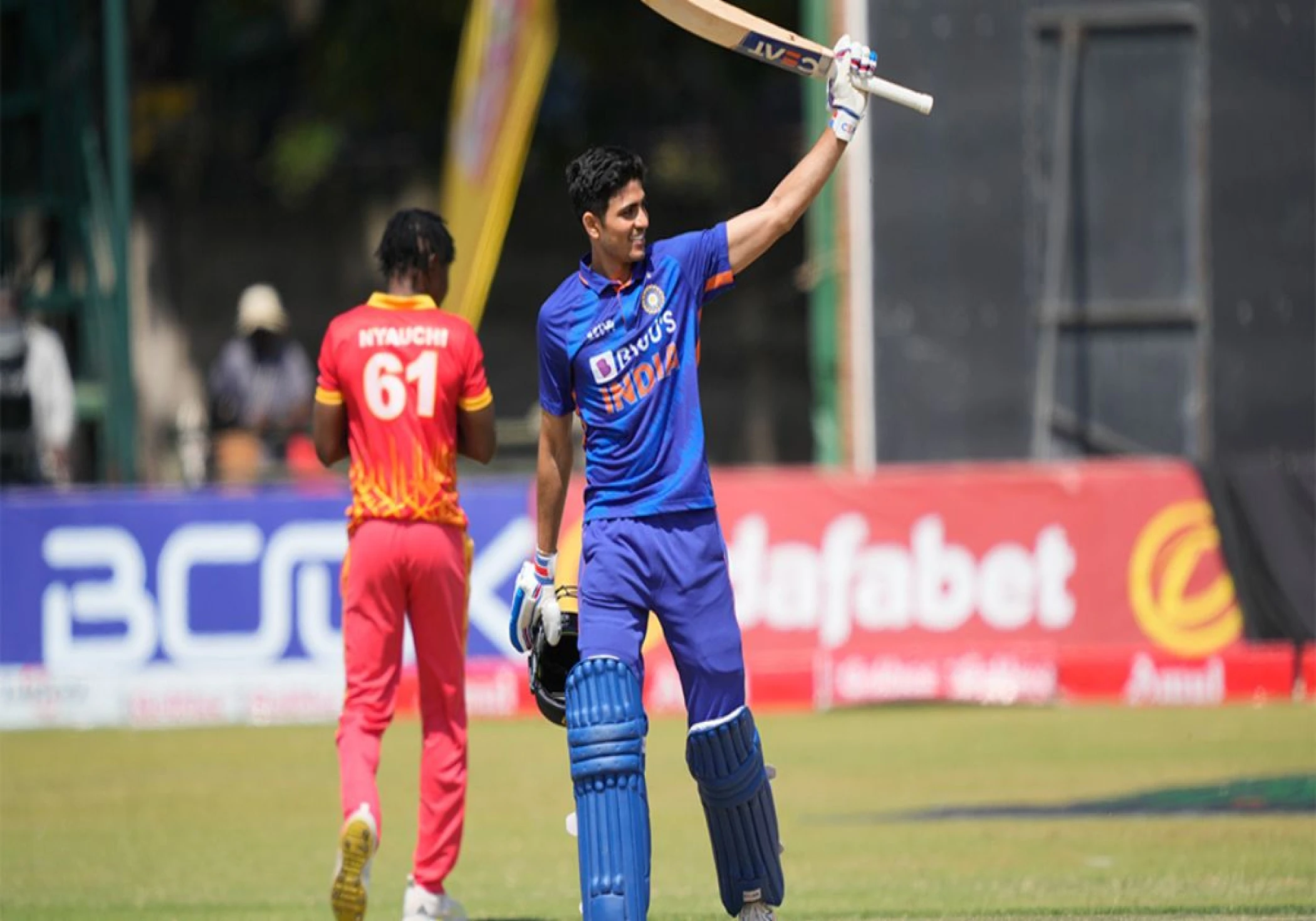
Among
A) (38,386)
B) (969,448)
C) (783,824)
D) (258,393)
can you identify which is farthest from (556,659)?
(38,386)

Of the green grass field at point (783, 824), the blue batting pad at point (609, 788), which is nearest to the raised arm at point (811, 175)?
the blue batting pad at point (609, 788)

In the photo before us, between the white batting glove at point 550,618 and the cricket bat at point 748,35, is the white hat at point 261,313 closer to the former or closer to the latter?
the cricket bat at point 748,35

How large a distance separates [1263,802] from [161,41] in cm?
2304

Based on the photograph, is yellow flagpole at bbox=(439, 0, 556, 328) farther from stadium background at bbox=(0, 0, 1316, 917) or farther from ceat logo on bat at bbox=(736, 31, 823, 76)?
ceat logo on bat at bbox=(736, 31, 823, 76)

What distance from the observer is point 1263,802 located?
10.1 meters

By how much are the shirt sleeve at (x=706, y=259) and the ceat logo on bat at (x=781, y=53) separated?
0.64 m

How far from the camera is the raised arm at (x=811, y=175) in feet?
21.6

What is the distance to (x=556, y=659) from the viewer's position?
6840mm

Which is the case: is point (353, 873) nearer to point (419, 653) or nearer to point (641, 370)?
point (419, 653)

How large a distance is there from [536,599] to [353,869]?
3.70 feet

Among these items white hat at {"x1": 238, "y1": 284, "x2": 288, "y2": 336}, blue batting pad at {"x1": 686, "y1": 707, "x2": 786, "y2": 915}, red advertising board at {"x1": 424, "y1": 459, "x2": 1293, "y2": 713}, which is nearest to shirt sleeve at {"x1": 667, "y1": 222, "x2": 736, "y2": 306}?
blue batting pad at {"x1": 686, "y1": 707, "x2": 786, "y2": 915}

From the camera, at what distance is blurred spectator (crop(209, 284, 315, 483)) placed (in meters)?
16.5

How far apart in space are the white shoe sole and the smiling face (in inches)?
80.8

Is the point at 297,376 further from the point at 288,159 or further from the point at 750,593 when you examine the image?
the point at 288,159
